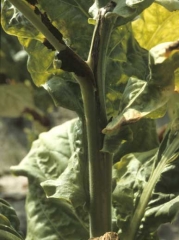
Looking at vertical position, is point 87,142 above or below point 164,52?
below

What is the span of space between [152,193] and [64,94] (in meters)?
0.19

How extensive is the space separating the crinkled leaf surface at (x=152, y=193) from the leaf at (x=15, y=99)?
1.08m

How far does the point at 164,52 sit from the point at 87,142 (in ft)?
0.76

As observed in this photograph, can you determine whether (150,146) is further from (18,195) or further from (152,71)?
(18,195)

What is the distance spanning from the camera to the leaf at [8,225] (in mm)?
797

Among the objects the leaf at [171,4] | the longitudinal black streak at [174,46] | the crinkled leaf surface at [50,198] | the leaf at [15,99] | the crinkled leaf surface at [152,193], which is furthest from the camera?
the leaf at [15,99]

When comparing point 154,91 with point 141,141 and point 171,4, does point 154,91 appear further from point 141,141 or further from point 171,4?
point 141,141

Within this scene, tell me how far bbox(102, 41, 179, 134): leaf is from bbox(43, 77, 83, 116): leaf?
12cm

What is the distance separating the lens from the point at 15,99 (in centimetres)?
203

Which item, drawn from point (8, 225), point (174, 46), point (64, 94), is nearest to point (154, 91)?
point (174, 46)

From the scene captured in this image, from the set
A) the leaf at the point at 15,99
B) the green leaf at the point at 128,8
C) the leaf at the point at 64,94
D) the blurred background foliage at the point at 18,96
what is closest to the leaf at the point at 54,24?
the leaf at the point at 64,94

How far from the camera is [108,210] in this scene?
0.83m

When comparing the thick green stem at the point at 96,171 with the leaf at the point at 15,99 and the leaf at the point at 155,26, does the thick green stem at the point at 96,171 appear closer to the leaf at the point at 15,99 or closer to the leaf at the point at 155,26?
the leaf at the point at 155,26

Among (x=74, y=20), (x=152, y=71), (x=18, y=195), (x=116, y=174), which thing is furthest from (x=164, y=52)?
(x=18, y=195)
